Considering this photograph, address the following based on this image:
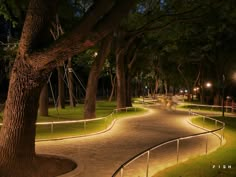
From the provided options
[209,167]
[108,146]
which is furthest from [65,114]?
[209,167]

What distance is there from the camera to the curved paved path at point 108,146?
10024 mm

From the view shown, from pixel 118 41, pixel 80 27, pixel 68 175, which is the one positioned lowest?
pixel 68 175

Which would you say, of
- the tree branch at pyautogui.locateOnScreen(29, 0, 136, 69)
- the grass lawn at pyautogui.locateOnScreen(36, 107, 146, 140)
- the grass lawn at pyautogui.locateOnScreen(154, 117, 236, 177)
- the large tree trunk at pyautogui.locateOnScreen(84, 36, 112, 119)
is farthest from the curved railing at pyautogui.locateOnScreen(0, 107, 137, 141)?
the tree branch at pyautogui.locateOnScreen(29, 0, 136, 69)

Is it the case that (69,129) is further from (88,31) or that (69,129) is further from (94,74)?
(88,31)

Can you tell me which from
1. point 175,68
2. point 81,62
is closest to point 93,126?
point 81,62

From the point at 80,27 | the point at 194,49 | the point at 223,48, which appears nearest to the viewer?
the point at 80,27

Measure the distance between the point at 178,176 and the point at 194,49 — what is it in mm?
34245

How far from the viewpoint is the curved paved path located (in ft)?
32.9

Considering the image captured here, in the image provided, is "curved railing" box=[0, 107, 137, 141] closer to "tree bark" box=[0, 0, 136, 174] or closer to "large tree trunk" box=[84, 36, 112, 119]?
"large tree trunk" box=[84, 36, 112, 119]

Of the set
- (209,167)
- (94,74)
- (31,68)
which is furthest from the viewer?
(94,74)

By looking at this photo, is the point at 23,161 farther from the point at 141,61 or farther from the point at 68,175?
the point at 141,61

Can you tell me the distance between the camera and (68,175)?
8695mm

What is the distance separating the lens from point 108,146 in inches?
531

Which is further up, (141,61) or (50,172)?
(141,61)
